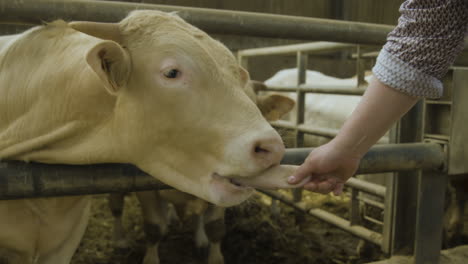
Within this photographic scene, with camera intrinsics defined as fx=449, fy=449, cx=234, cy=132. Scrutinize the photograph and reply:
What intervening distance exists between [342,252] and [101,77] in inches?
106

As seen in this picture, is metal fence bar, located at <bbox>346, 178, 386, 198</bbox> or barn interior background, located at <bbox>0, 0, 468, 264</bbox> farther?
metal fence bar, located at <bbox>346, 178, 386, 198</bbox>

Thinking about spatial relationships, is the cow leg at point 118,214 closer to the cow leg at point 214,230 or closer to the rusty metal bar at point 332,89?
the cow leg at point 214,230

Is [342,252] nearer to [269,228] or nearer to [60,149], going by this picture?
[269,228]

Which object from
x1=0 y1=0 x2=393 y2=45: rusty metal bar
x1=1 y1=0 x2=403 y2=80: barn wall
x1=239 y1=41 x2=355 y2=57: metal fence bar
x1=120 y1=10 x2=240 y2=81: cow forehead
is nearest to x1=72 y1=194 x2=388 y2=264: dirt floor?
x1=239 y1=41 x2=355 y2=57: metal fence bar

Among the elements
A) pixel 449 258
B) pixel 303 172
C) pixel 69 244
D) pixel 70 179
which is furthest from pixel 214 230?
pixel 303 172

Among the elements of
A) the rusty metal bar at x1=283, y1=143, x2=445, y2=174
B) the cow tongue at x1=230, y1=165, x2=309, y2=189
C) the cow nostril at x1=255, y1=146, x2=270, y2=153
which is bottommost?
the rusty metal bar at x1=283, y1=143, x2=445, y2=174

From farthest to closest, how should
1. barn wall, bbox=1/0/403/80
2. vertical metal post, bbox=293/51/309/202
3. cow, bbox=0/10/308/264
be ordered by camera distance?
barn wall, bbox=1/0/403/80 → vertical metal post, bbox=293/51/309/202 → cow, bbox=0/10/308/264

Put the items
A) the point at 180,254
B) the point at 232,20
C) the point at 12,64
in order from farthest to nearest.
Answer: the point at 180,254 < the point at 232,20 < the point at 12,64

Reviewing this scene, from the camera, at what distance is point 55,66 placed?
59.6 inches

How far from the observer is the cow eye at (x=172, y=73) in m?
1.31

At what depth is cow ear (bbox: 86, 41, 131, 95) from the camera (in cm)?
126

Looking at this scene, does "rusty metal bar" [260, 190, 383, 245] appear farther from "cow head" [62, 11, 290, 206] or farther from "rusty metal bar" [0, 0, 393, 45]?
"cow head" [62, 11, 290, 206]

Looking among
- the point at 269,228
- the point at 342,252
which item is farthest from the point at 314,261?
the point at 269,228

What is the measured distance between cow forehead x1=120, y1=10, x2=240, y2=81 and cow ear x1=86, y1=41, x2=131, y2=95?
88mm
